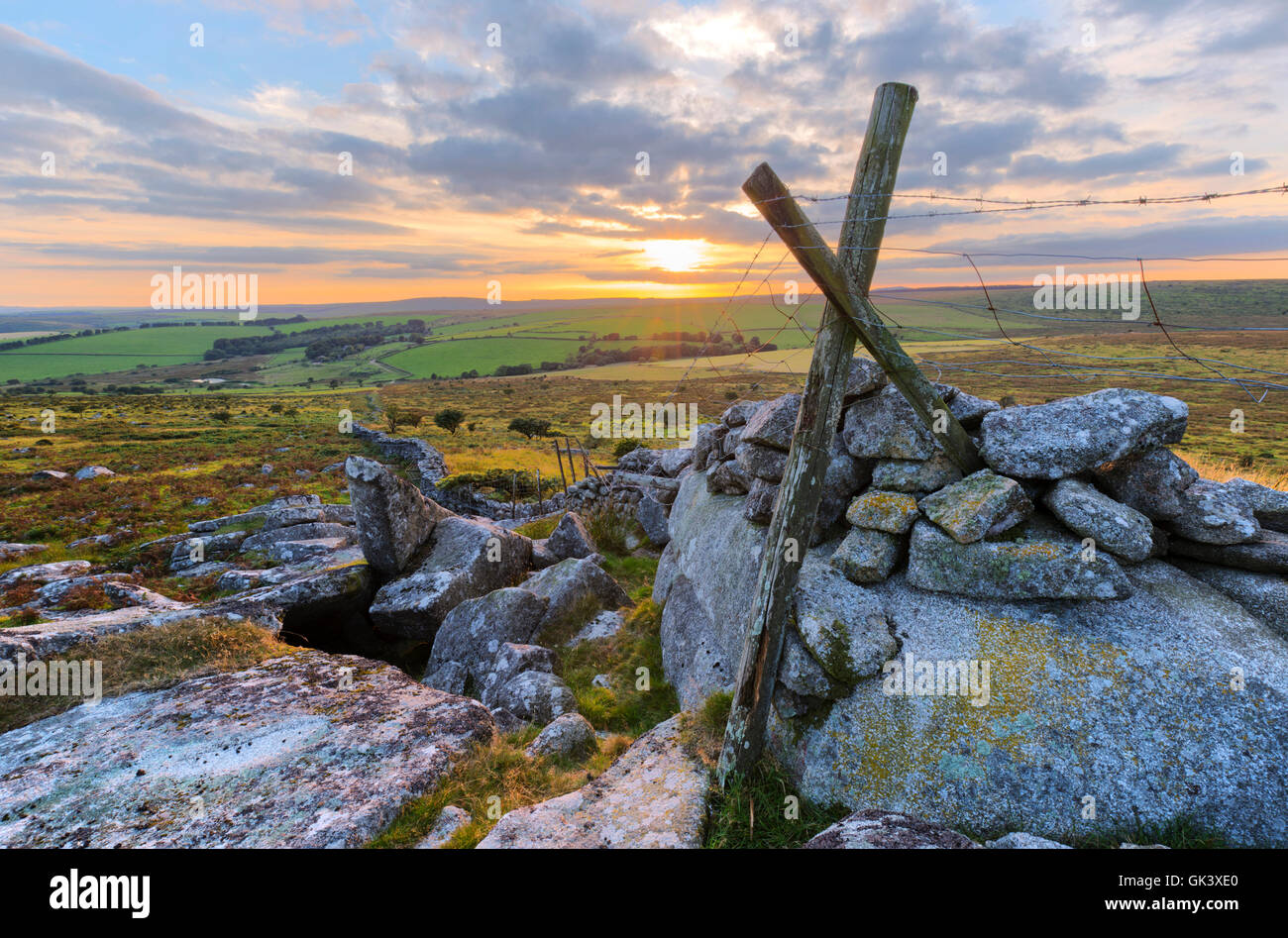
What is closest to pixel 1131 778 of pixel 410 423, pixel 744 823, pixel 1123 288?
pixel 744 823

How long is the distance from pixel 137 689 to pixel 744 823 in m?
9.41

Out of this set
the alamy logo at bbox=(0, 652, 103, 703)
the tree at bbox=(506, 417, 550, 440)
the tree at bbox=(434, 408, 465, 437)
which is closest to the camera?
the alamy logo at bbox=(0, 652, 103, 703)

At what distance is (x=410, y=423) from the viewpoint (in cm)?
6519

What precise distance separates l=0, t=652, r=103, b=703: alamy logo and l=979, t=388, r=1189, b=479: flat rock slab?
13.8 meters

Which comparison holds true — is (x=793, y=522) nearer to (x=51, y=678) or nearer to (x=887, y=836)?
(x=887, y=836)

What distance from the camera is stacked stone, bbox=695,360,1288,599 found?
6.94 meters

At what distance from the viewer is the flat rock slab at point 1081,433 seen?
711cm

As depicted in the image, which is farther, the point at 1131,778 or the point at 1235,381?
the point at 1131,778

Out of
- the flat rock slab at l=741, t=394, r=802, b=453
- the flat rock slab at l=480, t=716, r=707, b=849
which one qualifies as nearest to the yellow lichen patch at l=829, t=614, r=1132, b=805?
the flat rock slab at l=480, t=716, r=707, b=849

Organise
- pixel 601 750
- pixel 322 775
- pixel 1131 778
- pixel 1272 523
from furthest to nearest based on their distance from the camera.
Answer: pixel 601 750
pixel 1272 523
pixel 322 775
pixel 1131 778

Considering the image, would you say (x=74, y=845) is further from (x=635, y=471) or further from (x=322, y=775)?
(x=635, y=471)

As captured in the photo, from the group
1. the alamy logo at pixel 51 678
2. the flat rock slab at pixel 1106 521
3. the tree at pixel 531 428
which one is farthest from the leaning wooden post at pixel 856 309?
the tree at pixel 531 428

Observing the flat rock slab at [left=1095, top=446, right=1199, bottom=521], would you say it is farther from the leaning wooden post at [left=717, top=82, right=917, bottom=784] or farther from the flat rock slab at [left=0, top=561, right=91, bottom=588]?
the flat rock slab at [left=0, top=561, right=91, bottom=588]

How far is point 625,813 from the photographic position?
6.78 metres
